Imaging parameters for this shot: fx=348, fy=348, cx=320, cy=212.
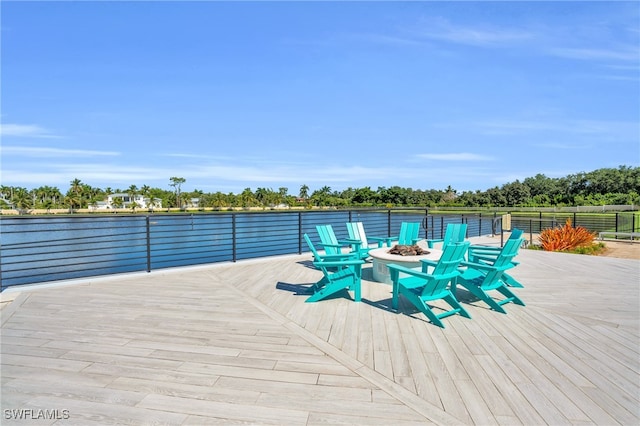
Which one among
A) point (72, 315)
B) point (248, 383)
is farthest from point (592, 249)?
point (72, 315)

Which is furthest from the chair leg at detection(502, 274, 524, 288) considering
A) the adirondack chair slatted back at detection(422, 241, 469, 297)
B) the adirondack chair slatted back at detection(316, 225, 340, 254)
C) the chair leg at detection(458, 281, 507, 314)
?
the adirondack chair slatted back at detection(316, 225, 340, 254)

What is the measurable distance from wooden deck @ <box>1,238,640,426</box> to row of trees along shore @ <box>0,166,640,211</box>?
45.8 m

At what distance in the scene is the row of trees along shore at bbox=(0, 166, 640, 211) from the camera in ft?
182

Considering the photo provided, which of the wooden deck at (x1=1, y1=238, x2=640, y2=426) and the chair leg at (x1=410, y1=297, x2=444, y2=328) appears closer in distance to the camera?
the wooden deck at (x1=1, y1=238, x2=640, y2=426)

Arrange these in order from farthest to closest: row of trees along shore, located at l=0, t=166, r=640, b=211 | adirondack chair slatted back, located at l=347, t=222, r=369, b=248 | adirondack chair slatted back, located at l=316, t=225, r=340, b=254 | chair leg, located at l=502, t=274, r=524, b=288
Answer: row of trees along shore, located at l=0, t=166, r=640, b=211
adirondack chair slatted back, located at l=347, t=222, r=369, b=248
adirondack chair slatted back, located at l=316, t=225, r=340, b=254
chair leg, located at l=502, t=274, r=524, b=288

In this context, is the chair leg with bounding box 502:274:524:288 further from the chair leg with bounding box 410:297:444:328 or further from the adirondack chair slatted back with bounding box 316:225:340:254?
the adirondack chair slatted back with bounding box 316:225:340:254

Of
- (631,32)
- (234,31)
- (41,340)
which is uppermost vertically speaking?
(234,31)

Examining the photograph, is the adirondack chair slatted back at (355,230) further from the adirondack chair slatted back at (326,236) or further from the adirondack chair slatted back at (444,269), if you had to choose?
the adirondack chair slatted back at (444,269)

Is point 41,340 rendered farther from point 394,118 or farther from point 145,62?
point 394,118

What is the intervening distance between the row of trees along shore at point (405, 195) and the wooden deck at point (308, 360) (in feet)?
150

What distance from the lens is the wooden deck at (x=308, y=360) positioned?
6.55 ft

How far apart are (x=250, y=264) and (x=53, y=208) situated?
80.4m

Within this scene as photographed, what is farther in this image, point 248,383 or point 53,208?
point 53,208

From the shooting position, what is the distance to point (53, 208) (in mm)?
68750
